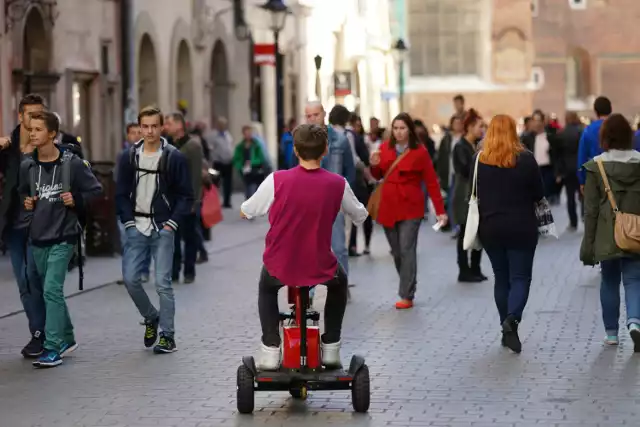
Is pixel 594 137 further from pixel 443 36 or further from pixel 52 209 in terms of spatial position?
pixel 443 36

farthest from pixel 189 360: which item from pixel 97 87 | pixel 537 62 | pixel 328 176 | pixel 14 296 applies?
pixel 537 62

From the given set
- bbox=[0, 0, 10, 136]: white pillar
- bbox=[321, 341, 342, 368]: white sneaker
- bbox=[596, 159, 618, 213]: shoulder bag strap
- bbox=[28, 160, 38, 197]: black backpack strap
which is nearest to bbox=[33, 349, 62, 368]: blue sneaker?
bbox=[28, 160, 38, 197]: black backpack strap

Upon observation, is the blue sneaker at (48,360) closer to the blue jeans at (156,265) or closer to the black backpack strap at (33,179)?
the blue jeans at (156,265)

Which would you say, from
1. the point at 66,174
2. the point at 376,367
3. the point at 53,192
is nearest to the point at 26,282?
the point at 53,192

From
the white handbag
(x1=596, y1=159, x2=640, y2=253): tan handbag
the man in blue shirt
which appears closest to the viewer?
(x1=596, y1=159, x2=640, y2=253): tan handbag

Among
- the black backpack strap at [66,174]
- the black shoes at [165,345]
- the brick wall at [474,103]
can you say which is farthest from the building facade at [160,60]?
the brick wall at [474,103]

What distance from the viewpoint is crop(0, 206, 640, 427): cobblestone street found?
9.05 meters

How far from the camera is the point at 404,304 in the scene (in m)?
14.5

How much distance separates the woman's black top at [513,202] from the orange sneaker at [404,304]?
291 centimetres

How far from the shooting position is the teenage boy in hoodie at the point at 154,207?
1161 cm

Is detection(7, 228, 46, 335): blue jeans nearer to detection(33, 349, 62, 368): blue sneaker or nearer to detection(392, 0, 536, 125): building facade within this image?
detection(33, 349, 62, 368): blue sneaker

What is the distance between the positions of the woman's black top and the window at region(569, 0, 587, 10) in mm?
61427

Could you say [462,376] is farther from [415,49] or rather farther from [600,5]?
[600,5]

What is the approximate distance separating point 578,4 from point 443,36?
Answer: 9.40 m
